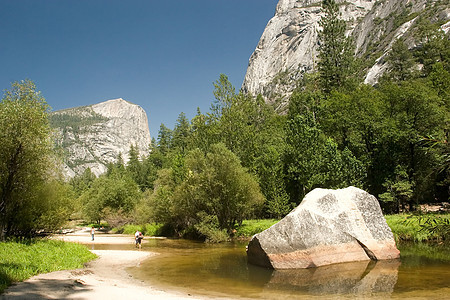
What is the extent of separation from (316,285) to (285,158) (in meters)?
30.6

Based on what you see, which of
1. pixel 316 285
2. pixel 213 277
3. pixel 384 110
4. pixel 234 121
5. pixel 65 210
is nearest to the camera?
pixel 316 285

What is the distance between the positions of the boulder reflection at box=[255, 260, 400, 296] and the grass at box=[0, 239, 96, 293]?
10.5 m

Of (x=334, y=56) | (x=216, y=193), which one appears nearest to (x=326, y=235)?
(x=216, y=193)

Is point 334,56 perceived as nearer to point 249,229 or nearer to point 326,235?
point 249,229

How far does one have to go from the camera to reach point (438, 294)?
11.5 metres

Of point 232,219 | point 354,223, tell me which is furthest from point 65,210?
point 354,223

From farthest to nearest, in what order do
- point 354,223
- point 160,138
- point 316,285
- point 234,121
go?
point 160,138, point 234,121, point 354,223, point 316,285

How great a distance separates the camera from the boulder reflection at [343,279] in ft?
43.1

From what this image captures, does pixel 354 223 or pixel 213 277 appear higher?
pixel 354 223

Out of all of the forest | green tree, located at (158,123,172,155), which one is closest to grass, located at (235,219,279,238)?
the forest

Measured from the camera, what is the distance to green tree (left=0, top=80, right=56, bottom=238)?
1981cm

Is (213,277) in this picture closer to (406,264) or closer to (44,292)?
(44,292)

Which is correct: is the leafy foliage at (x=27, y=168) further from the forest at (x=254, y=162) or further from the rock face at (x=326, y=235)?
the rock face at (x=326, y=235)

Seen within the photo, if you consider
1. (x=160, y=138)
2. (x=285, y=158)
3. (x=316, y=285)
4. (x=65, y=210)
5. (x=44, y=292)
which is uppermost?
(x=160, y=138)
